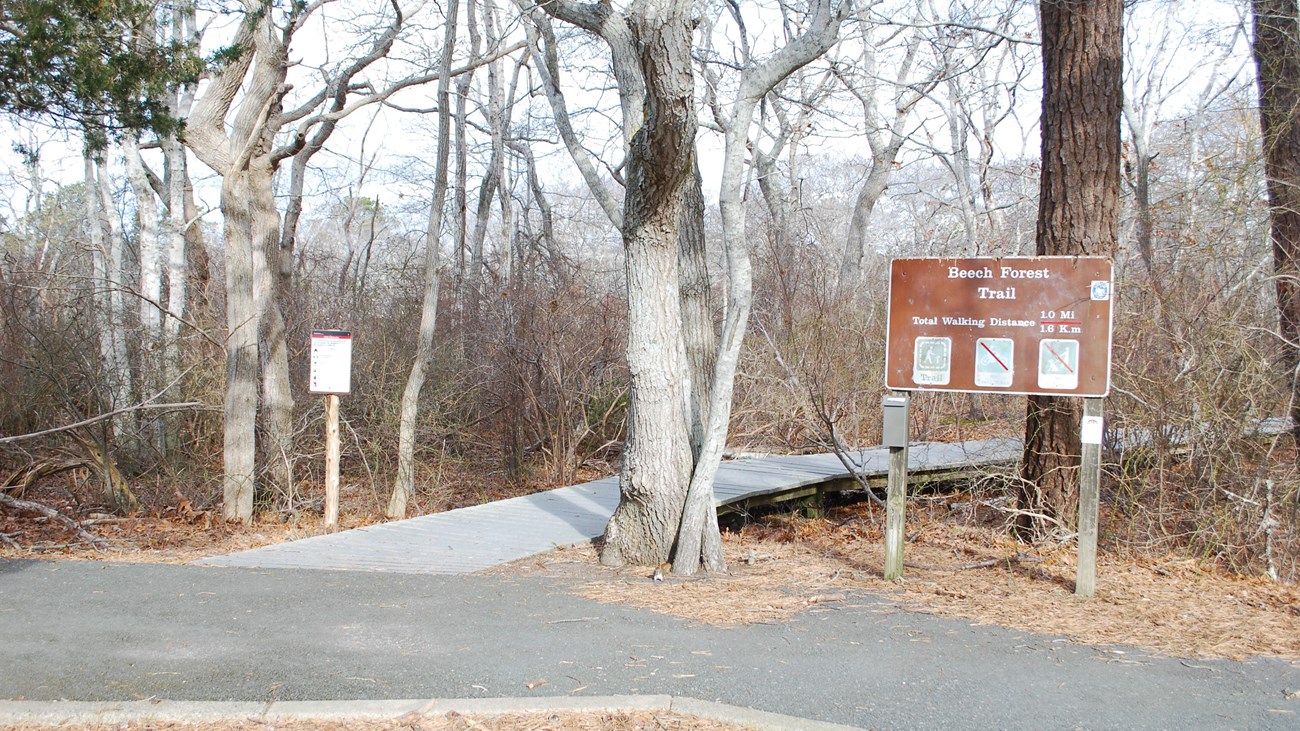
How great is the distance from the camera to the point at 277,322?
42.9 ft

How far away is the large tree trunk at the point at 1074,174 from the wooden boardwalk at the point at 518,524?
880mm

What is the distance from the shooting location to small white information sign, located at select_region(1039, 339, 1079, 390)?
7.00 meters

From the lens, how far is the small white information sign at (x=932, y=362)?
7.36 meters

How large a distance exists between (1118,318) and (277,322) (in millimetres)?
9805

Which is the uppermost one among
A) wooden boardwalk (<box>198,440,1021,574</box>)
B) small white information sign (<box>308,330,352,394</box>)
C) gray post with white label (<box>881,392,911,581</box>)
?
small white information sign (<box>308,330,352,394</box>)

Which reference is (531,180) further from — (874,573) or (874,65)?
(874,573)

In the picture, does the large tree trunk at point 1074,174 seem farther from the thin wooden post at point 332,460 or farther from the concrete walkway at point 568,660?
the thin wooden post at point 332,460

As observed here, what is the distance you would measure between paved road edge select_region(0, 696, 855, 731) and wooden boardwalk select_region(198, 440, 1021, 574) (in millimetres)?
3014

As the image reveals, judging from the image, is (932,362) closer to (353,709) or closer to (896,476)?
(896,476)

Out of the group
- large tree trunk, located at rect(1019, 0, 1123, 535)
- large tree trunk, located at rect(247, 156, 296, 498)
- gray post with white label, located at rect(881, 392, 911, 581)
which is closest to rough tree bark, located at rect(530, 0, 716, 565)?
gray post with white label, located at rect(881, 392, 911, 581)

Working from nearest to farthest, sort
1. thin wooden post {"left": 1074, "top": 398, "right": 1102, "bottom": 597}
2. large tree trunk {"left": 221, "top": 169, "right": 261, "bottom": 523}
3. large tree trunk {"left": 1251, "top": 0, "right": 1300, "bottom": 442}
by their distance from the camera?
thin wooden post {"left": 1074, "top": 398, "right": 1102, "bottom": 597}
large tree trunk {"left": 1251, "top": 0, "right": 1300, "bottom": 442}
large tree trunk {"left": 221, "top": 169, "right": 261, "bottom": 523}

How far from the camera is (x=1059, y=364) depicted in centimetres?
704

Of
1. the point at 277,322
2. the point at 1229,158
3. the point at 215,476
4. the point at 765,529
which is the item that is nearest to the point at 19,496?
the point at 215,476

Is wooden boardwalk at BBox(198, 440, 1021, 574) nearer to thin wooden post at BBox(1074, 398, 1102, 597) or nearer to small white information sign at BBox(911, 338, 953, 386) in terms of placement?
small white information sign at BBox(911, 338, 953, 386)
